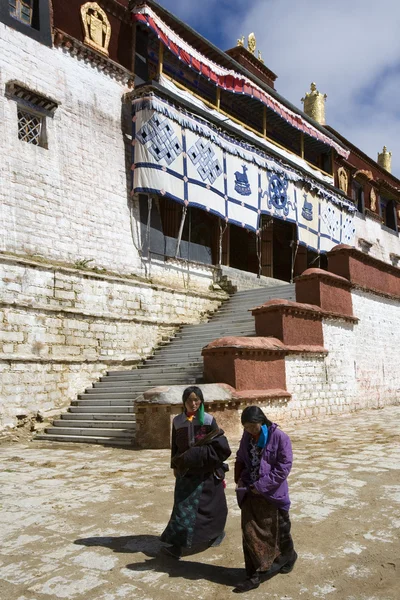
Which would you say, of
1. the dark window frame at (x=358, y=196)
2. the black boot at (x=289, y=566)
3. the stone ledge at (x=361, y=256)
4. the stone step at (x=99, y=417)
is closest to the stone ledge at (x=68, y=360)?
the stone step at (x=99, y=417)

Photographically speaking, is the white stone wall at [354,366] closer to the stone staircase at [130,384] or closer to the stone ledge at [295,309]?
the stone ledge at [295,309]

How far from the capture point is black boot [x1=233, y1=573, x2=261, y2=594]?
3014 millimetres

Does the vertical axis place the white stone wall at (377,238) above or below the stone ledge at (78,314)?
above

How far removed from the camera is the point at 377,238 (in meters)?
27.0

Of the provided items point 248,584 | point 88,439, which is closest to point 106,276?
point 88,439

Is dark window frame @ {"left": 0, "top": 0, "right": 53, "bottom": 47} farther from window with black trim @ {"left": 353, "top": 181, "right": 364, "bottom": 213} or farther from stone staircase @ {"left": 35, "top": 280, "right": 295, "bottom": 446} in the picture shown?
window with black trim @ {"left": 353, "top": 181, "right": 364, "bottom": 213}

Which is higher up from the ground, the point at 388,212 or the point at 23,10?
the point at 388,212

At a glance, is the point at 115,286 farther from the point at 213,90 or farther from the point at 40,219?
the point at 213,90

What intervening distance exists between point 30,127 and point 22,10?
287cm

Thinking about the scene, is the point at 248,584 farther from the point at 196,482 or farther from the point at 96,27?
the point at 96,27

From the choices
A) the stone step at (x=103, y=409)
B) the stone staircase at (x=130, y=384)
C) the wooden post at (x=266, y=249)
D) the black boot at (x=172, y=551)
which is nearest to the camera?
the black boot at (x=172, y=551)

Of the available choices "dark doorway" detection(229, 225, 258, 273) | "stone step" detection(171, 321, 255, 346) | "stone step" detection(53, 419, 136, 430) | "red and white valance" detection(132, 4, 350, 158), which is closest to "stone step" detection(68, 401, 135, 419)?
"stone step" detection(53, 419, 136, 430)

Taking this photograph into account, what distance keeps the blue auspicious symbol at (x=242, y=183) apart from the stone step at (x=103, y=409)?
8.57 metres

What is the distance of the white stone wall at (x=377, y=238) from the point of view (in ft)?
83.7
